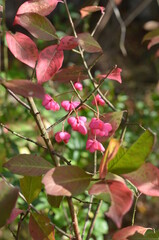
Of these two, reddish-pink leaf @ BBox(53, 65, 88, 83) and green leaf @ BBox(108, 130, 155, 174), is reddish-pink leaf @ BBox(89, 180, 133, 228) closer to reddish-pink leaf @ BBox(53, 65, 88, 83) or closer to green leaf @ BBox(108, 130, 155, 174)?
green leaf @ BBox(108, 130, 155, 174)

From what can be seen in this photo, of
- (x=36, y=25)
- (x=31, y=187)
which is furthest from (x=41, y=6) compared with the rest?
(x=31, y=187)

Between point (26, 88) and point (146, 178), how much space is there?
0.75ft

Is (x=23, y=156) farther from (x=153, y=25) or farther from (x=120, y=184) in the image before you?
(x=153, y=25)

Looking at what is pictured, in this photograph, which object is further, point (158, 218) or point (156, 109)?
point (158, 218)

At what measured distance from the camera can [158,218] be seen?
2.87 m

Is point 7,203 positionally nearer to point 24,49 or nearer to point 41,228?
point 41,228

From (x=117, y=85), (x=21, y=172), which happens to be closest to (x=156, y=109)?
(x=117, y=85)

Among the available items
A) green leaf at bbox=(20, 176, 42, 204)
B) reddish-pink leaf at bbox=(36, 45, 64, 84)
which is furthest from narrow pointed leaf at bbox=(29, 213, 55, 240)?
reddish-pink leaf at bbox=(36, 45, 64, 84)

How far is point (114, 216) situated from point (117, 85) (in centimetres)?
271

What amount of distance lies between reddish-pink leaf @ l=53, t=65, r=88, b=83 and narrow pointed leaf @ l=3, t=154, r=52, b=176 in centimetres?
18

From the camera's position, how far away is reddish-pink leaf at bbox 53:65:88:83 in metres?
0.89

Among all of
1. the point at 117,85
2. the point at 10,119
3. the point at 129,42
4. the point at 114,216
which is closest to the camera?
the point at 114,216

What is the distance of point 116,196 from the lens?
2.15 feet

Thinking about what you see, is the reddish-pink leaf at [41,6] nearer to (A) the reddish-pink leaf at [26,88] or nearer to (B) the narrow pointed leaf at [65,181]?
(A) the reddish-pink leaf at [26,88]
